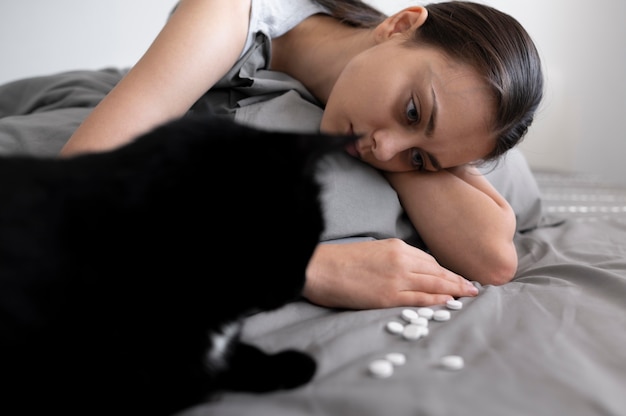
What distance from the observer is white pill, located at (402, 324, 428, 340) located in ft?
2.12

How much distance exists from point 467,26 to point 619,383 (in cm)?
65

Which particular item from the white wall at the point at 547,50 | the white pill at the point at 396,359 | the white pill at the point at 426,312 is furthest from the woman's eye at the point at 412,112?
the white wall at the point at 547,50

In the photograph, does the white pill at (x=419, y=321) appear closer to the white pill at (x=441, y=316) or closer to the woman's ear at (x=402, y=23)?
the white pill at (x=441, y=316)

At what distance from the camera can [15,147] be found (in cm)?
93

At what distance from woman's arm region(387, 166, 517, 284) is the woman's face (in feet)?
0.28

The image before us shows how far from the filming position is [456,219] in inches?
40.9

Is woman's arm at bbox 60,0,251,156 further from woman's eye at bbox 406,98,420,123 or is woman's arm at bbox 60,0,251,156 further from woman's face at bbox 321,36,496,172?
woman's eye at bbox 406,98,420,123

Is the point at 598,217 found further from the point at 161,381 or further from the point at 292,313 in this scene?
the point at 161,381

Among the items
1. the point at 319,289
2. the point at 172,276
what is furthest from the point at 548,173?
the point at 172,276

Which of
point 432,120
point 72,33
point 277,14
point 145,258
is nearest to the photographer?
point 145,258

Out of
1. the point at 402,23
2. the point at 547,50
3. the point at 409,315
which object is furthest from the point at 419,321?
the point at 547,50

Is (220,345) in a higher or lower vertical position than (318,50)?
lower

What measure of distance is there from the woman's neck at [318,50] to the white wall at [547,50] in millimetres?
1344

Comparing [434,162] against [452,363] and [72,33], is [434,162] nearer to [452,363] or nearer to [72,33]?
[452,363]
